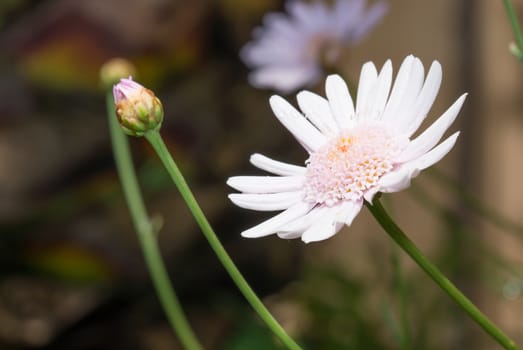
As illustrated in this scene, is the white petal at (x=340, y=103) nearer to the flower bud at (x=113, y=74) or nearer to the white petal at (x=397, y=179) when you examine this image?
the white petal at (x=397, y=179)

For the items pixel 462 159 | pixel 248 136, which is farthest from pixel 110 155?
pixel 462 159

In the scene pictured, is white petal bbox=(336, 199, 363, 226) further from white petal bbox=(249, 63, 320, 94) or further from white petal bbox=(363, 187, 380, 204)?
white petal bbox=(249, 63, 320, 94)

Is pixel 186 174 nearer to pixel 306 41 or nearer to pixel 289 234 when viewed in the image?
pixel 306 41

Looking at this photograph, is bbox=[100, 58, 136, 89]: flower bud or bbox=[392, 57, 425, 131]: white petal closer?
bbox=[392, 57, 425, 131]: white petal

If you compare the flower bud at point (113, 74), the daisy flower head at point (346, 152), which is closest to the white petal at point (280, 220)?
the daisy flower head at point (346, 152)

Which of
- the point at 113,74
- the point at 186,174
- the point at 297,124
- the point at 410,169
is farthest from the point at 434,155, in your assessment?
the point at 186,174

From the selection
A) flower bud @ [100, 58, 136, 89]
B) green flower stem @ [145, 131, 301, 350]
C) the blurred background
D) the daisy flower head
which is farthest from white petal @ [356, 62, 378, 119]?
the blurred background
